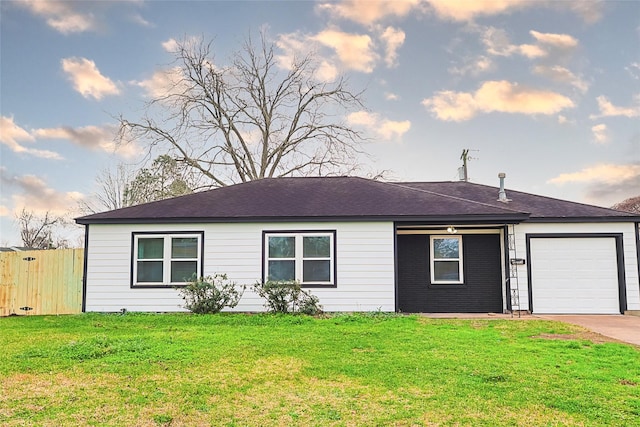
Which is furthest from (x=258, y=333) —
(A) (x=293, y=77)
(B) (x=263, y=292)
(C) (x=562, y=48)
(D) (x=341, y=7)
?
(A) (x=293, y=77)

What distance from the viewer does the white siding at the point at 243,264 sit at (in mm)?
12531

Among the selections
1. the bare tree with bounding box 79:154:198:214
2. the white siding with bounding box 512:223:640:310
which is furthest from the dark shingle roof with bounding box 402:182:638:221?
the bare tree with bounding box 79:154:198:214

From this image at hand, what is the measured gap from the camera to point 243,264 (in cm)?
1288

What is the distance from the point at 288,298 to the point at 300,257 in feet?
3.71

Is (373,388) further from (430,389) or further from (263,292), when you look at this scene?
(263,292)

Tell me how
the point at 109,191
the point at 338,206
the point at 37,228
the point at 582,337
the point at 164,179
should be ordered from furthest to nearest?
the point at 37,228, the point at 109,191, the point at 164,179, the point at 338,206, the point at 582,337

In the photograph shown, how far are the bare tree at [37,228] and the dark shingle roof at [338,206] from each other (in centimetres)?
2328

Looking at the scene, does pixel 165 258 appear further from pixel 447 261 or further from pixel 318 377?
pixel 318 377

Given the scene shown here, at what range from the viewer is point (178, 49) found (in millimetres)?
26812

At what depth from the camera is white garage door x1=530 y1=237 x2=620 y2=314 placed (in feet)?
41.7

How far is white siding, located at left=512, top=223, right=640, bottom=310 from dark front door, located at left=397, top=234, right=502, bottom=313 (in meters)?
0.73

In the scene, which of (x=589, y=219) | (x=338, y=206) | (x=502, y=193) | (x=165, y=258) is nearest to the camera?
(x=589, y=219)

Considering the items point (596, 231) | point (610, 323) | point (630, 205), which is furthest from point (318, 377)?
point (630, 205)

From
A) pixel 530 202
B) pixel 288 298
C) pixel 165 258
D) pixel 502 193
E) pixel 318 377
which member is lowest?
pixel 318 377
